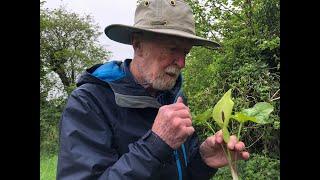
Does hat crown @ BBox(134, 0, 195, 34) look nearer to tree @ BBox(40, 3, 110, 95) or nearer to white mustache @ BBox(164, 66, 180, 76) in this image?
white mustache @ BBox(164, 66, 180, 76)

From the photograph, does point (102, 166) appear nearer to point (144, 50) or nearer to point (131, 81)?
point (131, 81)

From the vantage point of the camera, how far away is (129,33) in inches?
83.2

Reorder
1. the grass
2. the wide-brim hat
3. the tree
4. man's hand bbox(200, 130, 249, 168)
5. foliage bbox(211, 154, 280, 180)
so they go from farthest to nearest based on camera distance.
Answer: the tree
the grass
foliage bbox(211, 154, 280, 180)
the wide-brim hat
man's hand bbox(200, 130, 249, 168)

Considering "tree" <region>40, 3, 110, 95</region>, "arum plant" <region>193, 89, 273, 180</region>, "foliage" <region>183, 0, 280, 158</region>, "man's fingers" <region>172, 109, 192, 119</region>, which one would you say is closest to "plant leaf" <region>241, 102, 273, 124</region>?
"arum plant" <region>193, 89, 273, 180</region>

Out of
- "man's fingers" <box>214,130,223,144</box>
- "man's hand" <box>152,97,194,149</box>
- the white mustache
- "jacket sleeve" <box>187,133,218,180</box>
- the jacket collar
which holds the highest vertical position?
the white mustache

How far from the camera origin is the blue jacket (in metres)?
1.71

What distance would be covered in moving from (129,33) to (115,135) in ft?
1.48

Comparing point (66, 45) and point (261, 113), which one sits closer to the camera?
point (261, 113)

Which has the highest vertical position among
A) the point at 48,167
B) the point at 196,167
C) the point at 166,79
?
the point at 166,79

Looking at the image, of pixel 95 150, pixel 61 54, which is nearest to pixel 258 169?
pixel 95 150

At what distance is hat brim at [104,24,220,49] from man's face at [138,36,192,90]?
0.13 feet

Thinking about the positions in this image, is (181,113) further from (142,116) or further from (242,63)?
A: (242,63)
